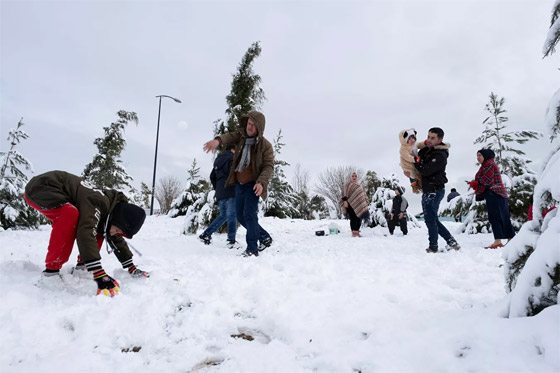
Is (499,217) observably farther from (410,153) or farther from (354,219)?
(354,219)

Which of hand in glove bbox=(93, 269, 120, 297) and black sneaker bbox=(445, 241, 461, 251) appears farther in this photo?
black sneaker bbox=(445, 241, 461, 251)

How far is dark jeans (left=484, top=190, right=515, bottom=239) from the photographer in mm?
5121

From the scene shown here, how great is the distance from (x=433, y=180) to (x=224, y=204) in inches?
145

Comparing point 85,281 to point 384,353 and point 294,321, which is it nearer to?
point 294,321

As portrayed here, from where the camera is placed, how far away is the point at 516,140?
9.23 m

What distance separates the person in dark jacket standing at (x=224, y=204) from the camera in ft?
18.4

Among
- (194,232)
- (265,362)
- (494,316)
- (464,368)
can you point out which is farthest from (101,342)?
(194,232)

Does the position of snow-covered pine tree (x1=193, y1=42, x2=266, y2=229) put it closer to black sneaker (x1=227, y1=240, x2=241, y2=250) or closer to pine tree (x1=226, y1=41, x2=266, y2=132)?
pine tree (x1=226, y1=41, x2=266, y2=132)

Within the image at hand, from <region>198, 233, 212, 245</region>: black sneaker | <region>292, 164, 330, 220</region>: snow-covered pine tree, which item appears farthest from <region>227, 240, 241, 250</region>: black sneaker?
<region>292, 164, 330, 220</region>: snow-covered pine tree

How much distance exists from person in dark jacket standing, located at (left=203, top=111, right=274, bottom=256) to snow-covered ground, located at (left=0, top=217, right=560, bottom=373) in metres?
1.14

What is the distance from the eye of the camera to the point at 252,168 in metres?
4.42

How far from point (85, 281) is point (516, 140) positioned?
11.5 meters

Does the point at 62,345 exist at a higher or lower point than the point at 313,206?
lower

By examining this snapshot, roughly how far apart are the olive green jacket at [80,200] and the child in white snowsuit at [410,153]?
4.54 metres
